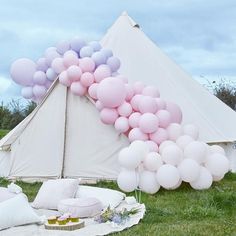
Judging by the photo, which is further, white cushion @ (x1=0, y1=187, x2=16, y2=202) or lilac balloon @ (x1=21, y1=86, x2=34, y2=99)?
lilac balloon @ (x1=21, y1=86, x2=34, y2=99)

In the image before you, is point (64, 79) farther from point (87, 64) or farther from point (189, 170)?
point (189, 170)

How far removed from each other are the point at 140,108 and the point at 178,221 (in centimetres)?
267

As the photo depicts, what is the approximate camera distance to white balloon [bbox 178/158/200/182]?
7477mm

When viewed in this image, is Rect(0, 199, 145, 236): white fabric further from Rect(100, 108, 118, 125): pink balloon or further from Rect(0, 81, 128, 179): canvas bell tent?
Rect(0, 81, 128, 179): canvas bell tent

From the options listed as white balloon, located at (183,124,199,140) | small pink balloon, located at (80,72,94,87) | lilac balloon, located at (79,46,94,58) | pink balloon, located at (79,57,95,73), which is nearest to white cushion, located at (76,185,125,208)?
white balloon, located at (183,124,199,140)

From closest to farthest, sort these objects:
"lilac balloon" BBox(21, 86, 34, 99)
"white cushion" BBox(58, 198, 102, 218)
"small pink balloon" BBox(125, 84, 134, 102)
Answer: "white cushion" BBox(58, 198, 102, 218) < "small pink balloon" BBox(125, 84, 134, 102) < "lilac balloon" BBox(21, 86, 34, 99)

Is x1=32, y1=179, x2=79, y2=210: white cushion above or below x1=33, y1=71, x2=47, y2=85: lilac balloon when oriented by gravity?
below

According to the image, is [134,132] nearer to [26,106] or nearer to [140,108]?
[140,108]

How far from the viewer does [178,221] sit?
565 cm

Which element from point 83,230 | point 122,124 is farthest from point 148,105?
point 83,230

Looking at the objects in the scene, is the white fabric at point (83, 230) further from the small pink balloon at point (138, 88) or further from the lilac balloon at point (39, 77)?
the lilac balloon at point (39, 77)

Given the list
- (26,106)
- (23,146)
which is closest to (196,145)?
(23,146)

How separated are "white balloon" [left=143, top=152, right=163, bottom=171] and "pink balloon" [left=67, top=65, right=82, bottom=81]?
1812mm

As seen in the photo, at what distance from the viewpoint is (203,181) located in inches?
304
